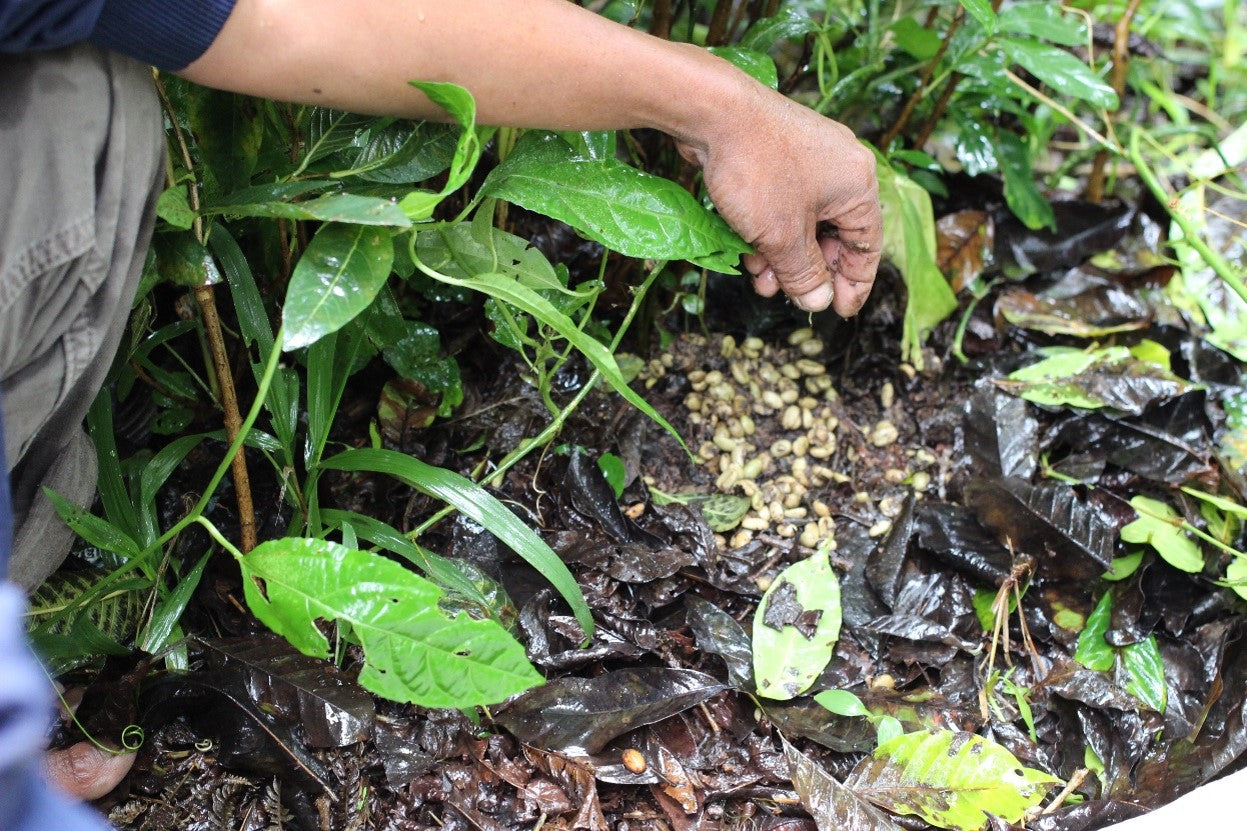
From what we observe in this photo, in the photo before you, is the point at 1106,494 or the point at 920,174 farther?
the point at 920,174

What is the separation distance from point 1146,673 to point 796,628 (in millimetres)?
585

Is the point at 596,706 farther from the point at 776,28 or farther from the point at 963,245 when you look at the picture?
the point at 963,245

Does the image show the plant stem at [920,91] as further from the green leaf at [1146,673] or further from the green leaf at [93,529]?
the green leaf at [93,529]

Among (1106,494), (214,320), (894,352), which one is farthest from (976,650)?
(214,320)

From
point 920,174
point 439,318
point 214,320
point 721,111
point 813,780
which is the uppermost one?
point 721,111

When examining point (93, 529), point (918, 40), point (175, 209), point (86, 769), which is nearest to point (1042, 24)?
point (918, 40)

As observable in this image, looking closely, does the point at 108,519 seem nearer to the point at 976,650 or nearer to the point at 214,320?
the point at 214,320

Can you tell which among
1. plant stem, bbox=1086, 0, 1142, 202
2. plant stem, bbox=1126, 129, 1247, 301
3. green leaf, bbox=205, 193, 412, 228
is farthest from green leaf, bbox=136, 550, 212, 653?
plant stem, bbox=1086, 0, 1142, 202

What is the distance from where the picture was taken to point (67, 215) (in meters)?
0.92

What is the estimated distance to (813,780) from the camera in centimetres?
135

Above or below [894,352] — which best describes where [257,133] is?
above

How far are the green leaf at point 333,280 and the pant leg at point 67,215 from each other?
199 mm

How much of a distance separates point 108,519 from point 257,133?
590mm

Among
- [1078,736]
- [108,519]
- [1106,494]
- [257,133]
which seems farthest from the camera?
[1106,494]
